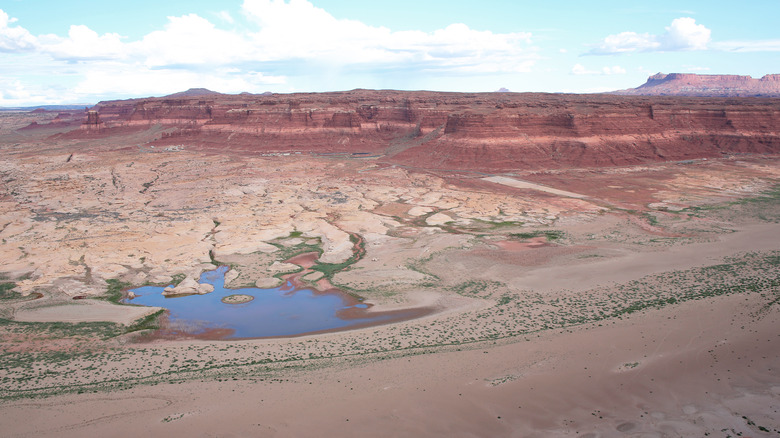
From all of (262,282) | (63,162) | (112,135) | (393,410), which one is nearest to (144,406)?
(393,410)

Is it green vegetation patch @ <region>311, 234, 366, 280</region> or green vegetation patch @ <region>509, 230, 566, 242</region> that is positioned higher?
green vegetation patch @ <region>509, 230, 566, 242</region>

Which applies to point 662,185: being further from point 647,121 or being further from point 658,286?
point 658,286

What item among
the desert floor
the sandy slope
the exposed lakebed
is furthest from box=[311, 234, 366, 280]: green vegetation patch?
the sandy slope

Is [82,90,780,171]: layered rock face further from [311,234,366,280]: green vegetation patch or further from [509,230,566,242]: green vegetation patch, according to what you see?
[311,234,366,280]: green vegetation patch

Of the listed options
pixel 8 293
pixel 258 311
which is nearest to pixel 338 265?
pixel 258 311

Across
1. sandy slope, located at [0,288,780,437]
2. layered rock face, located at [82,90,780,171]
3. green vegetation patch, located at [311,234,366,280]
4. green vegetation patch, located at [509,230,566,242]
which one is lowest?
sandy slope, located at [0,288,780,437]

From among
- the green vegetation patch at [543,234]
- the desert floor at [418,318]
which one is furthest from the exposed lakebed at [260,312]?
the green vegetation patch at [543,234]

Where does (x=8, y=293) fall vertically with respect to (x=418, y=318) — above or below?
above

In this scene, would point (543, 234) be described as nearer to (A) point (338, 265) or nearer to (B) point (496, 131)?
(A) point (338, 265)
